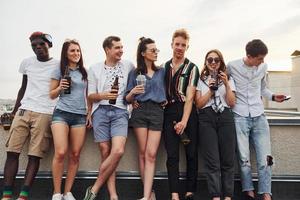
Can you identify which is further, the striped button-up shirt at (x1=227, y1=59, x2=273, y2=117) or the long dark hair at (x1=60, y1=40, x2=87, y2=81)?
the striped button-up shirt at (x1=227, y1=59, x2=273, y2=117)

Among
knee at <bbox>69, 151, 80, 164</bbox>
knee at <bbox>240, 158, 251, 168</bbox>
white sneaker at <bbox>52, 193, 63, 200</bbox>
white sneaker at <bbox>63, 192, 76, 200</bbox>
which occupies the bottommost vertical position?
white sneaker at <bbox>63, 192, 76, 200</bbox>

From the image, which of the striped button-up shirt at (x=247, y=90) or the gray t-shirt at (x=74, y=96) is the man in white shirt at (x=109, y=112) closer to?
the gray t-shirt at (x=74, y=96)

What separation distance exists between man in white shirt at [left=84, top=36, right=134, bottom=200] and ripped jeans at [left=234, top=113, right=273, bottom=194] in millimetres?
1426

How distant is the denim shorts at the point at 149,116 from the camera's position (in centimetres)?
430

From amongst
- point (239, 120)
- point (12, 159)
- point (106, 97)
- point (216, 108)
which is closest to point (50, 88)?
point (106, 97)

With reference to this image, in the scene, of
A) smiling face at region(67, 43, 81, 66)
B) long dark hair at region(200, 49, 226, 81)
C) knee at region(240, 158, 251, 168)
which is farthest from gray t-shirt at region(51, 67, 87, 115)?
knee at region(240, 158, 251, 168)

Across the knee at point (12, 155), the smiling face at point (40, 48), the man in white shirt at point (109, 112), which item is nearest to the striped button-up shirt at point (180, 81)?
the man in white shirt at point (109, 112)

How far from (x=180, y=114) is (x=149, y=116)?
37cm

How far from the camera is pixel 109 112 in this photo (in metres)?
4.36

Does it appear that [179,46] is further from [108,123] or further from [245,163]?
[245,163]

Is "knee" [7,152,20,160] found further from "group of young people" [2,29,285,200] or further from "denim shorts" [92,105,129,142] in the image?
"denim shorts" [92,105,129,142]

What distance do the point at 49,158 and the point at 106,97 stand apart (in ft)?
4.18

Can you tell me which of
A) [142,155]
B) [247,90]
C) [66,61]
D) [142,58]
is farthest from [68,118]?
[247,90]

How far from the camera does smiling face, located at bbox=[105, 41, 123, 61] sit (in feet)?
14.4
